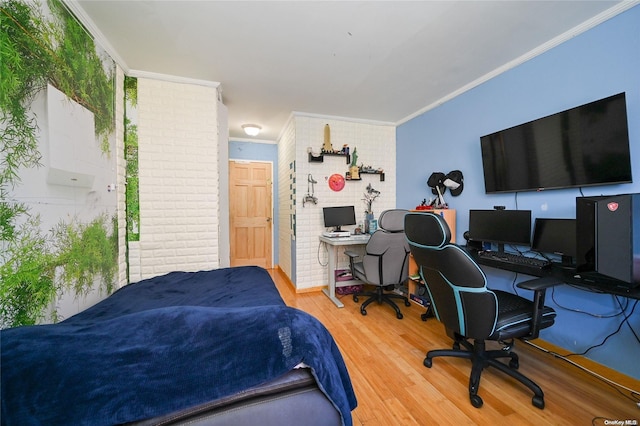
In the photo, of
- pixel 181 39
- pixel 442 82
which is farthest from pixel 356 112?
pixel 181 39

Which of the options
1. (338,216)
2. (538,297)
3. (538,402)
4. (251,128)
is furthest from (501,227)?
(251,128)

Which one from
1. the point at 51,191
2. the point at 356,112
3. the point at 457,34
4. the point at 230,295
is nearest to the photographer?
the point at 51,191

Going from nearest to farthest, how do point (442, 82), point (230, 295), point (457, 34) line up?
1. point (230, 295)
2. point (457, 34)
3. point (442, 82)

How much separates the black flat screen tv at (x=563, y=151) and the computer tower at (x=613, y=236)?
1.60 ft

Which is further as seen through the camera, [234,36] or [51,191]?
[234,36]

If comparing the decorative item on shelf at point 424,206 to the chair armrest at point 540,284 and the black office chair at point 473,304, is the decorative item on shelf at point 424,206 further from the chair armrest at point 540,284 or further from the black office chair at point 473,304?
the chair armrest at point 540,284

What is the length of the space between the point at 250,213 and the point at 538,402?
454 cm

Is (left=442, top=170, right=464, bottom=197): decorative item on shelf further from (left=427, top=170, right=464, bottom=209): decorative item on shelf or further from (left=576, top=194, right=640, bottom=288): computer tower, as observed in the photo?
(left=576, top=194, right=640, bottom=288): computer tower

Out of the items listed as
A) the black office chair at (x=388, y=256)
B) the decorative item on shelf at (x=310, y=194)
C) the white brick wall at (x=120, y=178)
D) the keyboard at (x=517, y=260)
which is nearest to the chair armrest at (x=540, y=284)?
the keyboard at (x=517, y=260)

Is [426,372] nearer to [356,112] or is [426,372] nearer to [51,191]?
[51,191]

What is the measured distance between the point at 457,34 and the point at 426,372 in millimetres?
2714

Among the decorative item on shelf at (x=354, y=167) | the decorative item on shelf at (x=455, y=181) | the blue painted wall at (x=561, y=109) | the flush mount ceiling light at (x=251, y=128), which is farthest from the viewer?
the flush mount ceiling light at (x=251, y=128)

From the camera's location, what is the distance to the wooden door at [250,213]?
15.6ft

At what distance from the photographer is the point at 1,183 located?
110 centimetres
